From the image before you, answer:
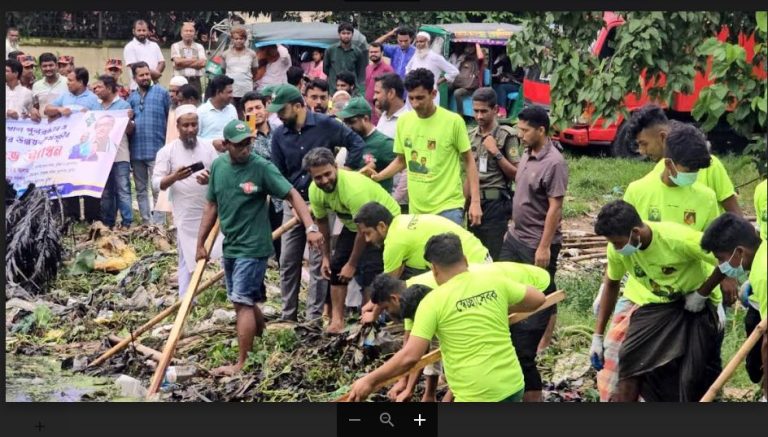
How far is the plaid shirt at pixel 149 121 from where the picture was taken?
10445 mm

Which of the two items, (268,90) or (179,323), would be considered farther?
(268,90)

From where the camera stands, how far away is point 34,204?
9.66 m

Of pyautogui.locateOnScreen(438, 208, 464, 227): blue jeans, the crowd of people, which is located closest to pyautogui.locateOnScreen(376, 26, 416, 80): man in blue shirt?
the crowd of people

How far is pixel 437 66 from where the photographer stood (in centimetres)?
915

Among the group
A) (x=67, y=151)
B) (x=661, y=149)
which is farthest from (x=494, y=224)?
(x=67, y=151)

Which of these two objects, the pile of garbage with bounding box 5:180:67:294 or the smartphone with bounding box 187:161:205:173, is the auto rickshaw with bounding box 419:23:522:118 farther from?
the pile of garbage with bounding box 5:180:67:294

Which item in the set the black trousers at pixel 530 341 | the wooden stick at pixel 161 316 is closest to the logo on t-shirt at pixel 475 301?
the black trousers at pixel 530 341

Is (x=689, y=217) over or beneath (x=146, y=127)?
over

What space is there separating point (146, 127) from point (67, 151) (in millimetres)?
865

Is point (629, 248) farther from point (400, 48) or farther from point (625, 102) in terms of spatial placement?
point (400, 48)

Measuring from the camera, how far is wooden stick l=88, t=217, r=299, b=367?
8398 mm

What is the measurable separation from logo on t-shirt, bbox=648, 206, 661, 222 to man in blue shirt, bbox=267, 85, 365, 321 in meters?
2.38

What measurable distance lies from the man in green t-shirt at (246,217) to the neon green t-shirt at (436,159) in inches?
24.9

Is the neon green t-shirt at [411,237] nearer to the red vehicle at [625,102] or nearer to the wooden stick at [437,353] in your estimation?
the wooden stick at [437,353]
